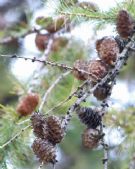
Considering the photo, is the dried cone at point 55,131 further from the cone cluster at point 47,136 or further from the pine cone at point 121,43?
the pine cone at point 121,43

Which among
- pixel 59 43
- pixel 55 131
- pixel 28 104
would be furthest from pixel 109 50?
pixel 59 43

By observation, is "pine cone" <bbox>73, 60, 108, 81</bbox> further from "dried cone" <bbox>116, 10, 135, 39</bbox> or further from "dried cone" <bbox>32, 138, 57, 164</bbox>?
"dried cone" <bbox>32, 138, 57, 164</bbox>

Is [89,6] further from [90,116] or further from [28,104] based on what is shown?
[28,104]

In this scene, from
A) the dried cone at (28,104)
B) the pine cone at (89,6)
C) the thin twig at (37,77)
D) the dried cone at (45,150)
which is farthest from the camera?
the thin twig at (37,77)

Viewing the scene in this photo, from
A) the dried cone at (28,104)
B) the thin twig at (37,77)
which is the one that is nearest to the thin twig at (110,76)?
the dried cone at (28,104)

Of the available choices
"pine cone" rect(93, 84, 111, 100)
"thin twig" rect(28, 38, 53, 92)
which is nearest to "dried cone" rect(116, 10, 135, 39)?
"pine cone" rect(93, 84, 111, 100)
